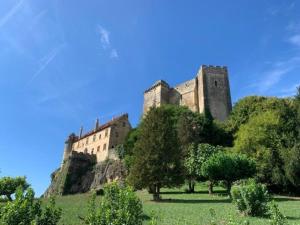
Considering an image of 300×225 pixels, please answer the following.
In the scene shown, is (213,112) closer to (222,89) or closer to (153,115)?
(222,89)

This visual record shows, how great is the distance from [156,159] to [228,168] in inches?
347

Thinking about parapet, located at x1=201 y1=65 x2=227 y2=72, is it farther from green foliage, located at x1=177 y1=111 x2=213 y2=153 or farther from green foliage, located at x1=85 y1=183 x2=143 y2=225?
green foliage, located at x1=85 y1=183 x2=143 y2=225

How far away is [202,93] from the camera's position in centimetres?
7756

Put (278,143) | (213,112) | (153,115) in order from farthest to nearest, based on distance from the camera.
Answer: (213,112)
(278,143)
(153,115)

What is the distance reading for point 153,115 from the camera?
126 ft

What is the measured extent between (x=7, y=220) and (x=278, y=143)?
41796 millimetres

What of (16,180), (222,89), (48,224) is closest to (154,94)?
(222,89)

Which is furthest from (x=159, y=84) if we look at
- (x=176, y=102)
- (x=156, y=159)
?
(x=156, y=159)

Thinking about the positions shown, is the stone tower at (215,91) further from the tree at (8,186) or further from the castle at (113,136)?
the tree at (8,186)

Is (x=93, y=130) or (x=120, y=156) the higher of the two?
(x=93, y=130)

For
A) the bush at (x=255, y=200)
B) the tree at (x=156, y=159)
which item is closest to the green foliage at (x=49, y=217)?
the bush at (x=255, y=200)

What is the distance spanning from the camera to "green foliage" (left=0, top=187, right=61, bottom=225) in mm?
12109

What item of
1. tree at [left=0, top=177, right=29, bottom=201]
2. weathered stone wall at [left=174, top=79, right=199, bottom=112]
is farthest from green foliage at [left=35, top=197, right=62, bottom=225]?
weathered stone wall at [left=174, top=79, right=199, bottom=112]

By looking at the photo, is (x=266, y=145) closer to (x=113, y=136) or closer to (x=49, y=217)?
(x=113, y=136)
